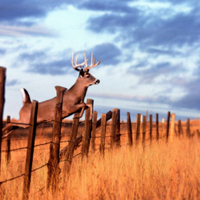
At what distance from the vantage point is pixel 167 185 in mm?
5469

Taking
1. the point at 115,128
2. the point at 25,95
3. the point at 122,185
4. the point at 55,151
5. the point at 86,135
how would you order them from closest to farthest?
1. the point at 122,185
2. the point at 55,151
3. the point at 86,135
4. the point at 25,95
5. the point at 115,128

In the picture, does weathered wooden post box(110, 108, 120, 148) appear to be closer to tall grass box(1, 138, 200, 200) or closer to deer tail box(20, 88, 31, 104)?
tall grass box(1, 138, 200, 200)

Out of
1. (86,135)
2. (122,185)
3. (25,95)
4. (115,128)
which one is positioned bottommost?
(122,185)

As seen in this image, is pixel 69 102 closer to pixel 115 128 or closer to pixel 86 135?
pixel 86 135

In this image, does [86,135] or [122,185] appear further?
[86,135]

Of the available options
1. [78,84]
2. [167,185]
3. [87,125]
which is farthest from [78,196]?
[78,84]

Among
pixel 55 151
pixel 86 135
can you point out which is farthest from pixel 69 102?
pixel 55 151

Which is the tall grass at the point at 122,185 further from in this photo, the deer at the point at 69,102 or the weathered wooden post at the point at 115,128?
the weathered wooden post at the point at 115,128

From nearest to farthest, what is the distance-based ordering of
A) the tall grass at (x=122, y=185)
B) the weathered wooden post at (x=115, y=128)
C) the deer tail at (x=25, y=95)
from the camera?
the tall grass at (x=122, y=185)
the deer tail at (x=25, y=95)
the weathered wooden post at (x=115, y=128)

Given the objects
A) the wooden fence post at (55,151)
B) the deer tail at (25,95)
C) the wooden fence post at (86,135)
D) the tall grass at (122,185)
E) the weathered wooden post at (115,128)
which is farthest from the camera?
the weathered wooden post at (115,128)

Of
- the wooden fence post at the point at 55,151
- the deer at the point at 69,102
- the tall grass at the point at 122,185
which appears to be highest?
the deer at the point at 69,102

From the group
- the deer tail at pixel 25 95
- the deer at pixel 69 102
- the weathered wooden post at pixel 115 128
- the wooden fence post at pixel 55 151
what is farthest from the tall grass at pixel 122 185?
the weathered wooden post at pixel 115 128

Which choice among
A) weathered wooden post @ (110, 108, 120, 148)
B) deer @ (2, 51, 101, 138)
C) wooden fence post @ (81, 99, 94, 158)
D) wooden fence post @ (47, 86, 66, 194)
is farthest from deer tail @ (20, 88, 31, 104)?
wooden fence post @ (47, 86, 66, 194)

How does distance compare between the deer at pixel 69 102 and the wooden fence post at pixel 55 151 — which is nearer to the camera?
the wooden fence post at pixel 55 151
